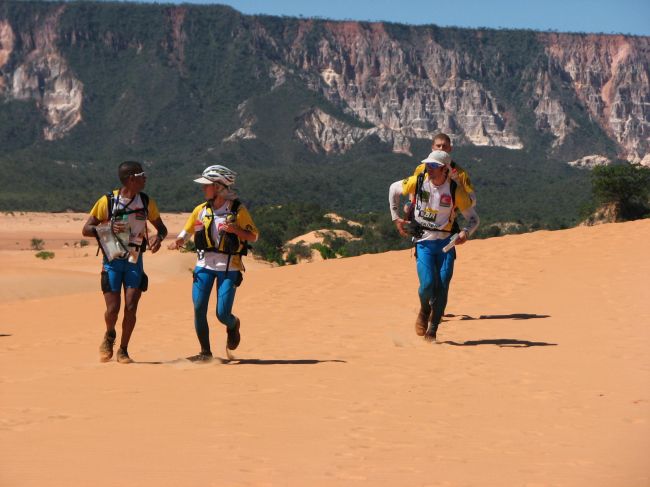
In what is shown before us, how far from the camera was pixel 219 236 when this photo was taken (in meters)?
10.3

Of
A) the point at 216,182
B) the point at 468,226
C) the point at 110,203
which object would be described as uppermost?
the point at 216,182

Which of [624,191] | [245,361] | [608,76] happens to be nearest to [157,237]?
[245,361]

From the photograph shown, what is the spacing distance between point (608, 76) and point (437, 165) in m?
183

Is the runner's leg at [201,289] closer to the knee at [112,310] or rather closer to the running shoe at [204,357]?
the running shoe at [204,357]

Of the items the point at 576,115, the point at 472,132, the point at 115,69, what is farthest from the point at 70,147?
the point at 576,115

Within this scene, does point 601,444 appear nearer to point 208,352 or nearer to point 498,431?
point 498,431

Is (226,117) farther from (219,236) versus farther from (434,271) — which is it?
(219,236)

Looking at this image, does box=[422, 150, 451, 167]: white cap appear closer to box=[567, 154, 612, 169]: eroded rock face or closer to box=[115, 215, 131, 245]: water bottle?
box=[115, 215, 131, 245]: water bottle

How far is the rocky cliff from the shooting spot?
160750 millimetres

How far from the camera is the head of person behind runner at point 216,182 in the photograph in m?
10.2

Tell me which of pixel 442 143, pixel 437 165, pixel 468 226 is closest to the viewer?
pixel 437 165

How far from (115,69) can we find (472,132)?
49.0m

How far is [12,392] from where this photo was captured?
9.14 m

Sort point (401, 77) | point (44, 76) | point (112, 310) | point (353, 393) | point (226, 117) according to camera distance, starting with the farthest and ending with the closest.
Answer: point (401, 77) → point (44, 76) → point (226, 117) → point (112, 310) → point (353, 393)
